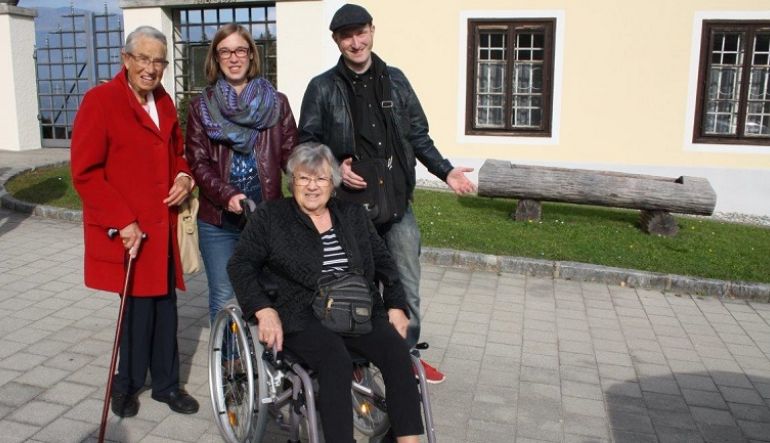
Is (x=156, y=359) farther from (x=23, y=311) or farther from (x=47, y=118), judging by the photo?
(x=47, y=118)

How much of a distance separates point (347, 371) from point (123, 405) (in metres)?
1.45

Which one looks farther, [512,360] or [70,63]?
[70,63]

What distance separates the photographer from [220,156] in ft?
12.4

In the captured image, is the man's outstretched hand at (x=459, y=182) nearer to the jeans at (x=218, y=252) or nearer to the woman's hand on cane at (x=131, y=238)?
the jeans at (x=218, y=252)

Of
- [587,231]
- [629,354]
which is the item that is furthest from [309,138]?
[587,231]

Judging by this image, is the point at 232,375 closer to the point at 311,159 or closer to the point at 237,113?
the point at 311,159

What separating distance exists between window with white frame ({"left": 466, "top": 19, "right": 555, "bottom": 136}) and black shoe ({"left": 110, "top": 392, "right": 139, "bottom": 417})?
28.1 feet

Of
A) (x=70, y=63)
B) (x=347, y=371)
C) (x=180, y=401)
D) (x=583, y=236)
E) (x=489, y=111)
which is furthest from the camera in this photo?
(x=70, y=63)

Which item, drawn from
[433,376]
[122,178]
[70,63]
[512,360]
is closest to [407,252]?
[433,376]

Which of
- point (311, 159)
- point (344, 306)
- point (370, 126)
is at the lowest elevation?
point (344, 306)

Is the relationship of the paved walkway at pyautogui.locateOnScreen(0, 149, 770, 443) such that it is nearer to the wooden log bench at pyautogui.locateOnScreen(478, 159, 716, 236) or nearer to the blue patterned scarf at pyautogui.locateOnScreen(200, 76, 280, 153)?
the blue patterned scarf at pyautogui.locateOnScreen(200, 76, 280, 153)

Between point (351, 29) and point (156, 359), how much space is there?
198 centimetres

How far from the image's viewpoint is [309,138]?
3.79 m

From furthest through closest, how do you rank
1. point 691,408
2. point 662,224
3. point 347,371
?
point 662,224 < point 691,408 < point 347,371
